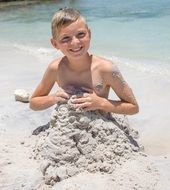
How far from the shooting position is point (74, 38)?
2910mm

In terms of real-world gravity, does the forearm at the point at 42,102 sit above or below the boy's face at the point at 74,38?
below

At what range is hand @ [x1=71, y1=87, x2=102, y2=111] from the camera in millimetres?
2938

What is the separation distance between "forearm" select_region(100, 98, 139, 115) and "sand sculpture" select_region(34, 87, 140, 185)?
8 centimetres

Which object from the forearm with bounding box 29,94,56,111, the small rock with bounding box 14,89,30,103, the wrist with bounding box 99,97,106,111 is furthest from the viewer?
the small rock with bounding box 14,89,30,103

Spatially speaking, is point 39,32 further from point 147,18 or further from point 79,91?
point 79,91

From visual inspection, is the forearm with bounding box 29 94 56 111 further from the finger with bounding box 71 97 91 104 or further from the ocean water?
the ocean water

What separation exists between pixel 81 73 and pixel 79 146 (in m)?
0.51

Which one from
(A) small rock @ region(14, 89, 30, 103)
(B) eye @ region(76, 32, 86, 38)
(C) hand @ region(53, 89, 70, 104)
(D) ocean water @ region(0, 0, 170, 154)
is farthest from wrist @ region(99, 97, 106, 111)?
(A) small rock @ region(14, 89, 30, 103)

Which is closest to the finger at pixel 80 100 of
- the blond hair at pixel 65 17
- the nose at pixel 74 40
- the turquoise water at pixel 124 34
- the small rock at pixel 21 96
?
the nose at pixel 74 40

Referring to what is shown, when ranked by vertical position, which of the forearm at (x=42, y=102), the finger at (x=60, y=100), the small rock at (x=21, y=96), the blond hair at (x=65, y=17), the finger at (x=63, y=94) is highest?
the blond hair at (x=65, y=17)

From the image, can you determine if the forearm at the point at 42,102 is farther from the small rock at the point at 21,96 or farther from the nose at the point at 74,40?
the small rock at the point at 21,96

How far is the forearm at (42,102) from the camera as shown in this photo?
3.15 m

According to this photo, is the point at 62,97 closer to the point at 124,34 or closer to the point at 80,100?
the point at 80,100

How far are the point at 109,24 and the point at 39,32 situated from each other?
5.92 feet
